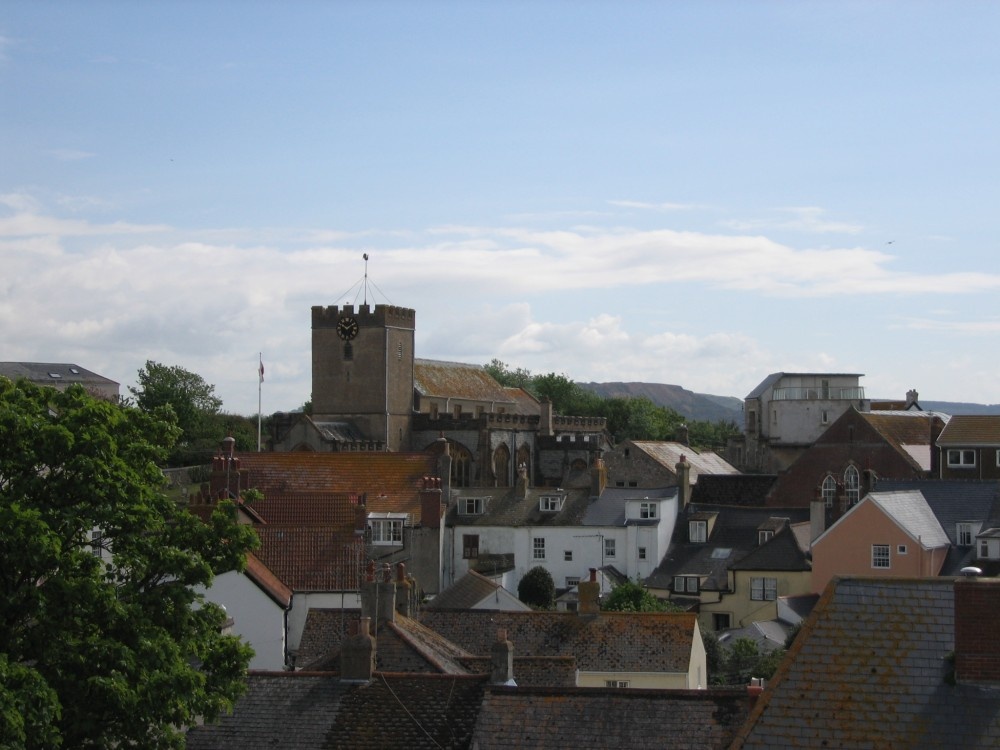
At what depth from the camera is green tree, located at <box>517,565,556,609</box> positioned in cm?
7381

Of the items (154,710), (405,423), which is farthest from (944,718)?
(405,423)

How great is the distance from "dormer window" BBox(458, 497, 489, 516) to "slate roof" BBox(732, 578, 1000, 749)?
61.3 m

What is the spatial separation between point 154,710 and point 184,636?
172 centimetres

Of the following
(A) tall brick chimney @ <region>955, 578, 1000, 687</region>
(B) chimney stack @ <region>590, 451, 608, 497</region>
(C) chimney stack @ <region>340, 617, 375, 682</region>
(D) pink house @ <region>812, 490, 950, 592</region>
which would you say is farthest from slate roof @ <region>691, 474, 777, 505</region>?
(A) tall brick chimney @ <region>955, 578, 1000, 687</region>

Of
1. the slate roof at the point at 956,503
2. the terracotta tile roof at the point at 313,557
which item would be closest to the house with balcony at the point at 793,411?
the slate roof at the point at 956,503

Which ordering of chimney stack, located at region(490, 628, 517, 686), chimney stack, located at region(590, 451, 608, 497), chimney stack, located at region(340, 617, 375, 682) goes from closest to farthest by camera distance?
chimney stack, located at region(340, 617, 375, 682), chimney stack, located at region(490, 628, 517, 686), chimney stack, located at region(590, 451, 608, 497)

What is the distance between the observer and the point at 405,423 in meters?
113

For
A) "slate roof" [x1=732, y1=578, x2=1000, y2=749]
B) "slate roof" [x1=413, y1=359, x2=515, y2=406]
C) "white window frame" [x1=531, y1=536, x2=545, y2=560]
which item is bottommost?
"white window frame" [x1=531, y1=536, x2=545, y2=560]

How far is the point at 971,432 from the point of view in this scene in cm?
8425

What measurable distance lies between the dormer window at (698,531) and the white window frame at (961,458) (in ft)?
50.2

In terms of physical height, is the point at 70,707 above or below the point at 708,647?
above

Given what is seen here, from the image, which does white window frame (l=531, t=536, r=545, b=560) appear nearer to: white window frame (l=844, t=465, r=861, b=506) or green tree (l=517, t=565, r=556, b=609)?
green tree (l=517, t=565, r=556, b=609)

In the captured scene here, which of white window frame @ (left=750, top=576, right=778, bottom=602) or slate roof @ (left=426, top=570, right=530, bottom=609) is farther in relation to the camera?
white window frame @ (left=750, top=576, right=778, bottom=602)

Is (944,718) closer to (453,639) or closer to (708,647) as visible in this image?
(453,639)
